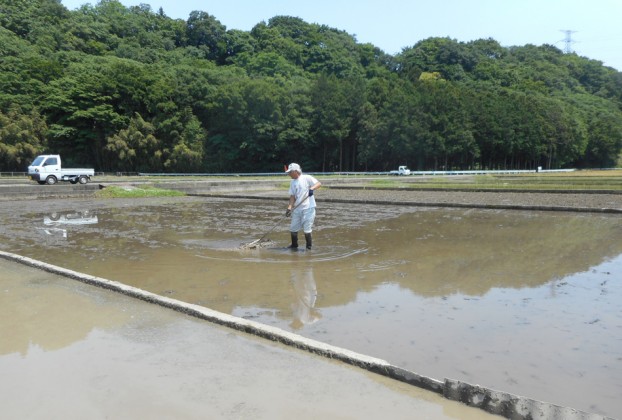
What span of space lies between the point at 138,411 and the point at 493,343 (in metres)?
2.72

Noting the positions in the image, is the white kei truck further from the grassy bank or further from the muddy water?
the grassy bank

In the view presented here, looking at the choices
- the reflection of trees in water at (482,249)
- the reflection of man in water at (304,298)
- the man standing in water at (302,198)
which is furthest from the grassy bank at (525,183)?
the reflection of man in water at (304,298)

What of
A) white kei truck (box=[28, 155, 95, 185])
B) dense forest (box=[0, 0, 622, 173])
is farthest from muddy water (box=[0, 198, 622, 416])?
dense forest (box=[0, 0, 622, 173])

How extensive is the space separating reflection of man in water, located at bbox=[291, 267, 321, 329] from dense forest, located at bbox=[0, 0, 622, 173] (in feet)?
139

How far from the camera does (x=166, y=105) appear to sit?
4906 cm

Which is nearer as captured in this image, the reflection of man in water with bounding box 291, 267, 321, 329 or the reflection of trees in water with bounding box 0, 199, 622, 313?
the reflection of man in water with bounding box 291, 267, 321, 329

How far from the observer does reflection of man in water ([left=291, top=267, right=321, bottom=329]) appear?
15.1 feet

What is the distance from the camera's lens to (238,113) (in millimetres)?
52031

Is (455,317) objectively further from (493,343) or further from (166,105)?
(166,105)

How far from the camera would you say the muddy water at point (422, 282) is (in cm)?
359

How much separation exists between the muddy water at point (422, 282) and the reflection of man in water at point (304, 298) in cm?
2

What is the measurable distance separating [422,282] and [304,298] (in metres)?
1.68

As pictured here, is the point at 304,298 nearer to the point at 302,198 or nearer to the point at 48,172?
the point at 302,198

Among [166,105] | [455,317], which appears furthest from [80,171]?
[455,317]
